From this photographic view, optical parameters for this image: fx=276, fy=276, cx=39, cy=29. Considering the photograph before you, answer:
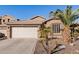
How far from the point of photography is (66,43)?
13047mm

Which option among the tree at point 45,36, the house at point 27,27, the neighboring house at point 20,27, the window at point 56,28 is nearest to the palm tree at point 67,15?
the house at point 27,27

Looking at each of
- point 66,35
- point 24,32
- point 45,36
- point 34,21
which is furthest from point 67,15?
point 24,32

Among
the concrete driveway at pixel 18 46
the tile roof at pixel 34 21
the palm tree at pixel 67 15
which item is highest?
the palm tree at pixel 67 15

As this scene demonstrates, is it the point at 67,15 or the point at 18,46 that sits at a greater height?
the point at 67,15

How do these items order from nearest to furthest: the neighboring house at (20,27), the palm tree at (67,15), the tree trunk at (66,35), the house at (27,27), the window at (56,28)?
the palm tree at (67,15) < the tree trunk at (66,35) < the house at (27,27) < the window at (56,28) < the neighboring house at (20,27)

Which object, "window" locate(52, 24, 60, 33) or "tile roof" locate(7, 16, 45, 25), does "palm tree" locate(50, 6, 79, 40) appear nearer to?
"window" locate(52, 24, 60, 33)

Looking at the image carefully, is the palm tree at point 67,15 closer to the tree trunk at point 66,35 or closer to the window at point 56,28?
the tree trunk at point 66,35

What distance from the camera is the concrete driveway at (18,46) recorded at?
42.3ft

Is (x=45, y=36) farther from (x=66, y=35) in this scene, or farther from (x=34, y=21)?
(x=34, y=21)

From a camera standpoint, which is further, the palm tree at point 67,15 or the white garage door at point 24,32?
the white garage door at point 24,32

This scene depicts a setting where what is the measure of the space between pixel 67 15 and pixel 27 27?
9.69ft

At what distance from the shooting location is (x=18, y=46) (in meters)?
13.3
